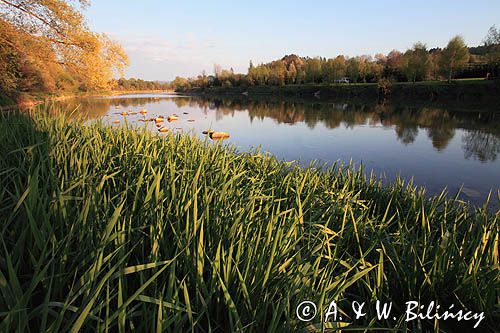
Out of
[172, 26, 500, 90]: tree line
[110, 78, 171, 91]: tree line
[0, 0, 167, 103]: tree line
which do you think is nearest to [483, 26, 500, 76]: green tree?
[172, 26, 500, 90]: tree line

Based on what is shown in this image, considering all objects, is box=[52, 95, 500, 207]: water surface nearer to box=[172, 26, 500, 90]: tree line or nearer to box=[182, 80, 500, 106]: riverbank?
box=[182, 80, 500, 106]: riverbank

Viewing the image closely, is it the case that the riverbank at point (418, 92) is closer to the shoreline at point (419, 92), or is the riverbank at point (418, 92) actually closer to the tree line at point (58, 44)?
the shoreline at point (419, 92)

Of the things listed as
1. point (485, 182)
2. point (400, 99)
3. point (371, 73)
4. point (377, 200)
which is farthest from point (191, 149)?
point (371, 73)

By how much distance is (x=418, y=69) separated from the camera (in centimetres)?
5550

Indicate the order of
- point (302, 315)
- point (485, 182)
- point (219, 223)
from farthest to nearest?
point (485, 182) → point (219, 223) → point (302, 315)

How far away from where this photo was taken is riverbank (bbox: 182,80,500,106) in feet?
139

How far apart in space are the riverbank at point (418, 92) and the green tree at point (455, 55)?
3167 millimetres

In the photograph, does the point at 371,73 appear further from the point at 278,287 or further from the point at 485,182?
the point at 278,287

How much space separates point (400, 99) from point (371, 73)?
2275 cm

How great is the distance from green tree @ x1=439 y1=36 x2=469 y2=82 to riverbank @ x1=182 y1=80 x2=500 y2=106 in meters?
3.17

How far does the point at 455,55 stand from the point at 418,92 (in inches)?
386

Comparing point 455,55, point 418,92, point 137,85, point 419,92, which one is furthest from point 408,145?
point 137,85

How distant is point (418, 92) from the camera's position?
5034 cm

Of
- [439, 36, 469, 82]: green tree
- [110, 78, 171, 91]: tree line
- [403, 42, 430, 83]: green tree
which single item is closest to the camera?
[439, 36, 469, 82]: green tree
